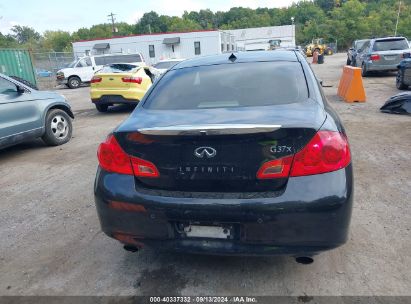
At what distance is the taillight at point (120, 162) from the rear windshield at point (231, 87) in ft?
1.95

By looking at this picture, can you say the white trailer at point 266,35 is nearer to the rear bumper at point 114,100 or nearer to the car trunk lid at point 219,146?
the rear bumper at point 114,100

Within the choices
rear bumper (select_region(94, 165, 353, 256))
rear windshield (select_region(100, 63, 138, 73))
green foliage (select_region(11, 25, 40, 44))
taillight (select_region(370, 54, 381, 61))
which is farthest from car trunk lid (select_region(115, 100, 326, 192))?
green foliage (select_region(11, 25, 40, 44))

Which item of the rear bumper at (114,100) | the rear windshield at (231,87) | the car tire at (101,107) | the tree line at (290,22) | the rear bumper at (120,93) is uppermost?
the tree line at (290,22)

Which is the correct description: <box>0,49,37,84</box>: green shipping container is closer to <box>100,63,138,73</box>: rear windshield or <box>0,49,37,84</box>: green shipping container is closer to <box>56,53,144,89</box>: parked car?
<box>56,53,144,89</box>: parked car

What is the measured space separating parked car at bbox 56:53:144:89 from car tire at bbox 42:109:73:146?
14910mm

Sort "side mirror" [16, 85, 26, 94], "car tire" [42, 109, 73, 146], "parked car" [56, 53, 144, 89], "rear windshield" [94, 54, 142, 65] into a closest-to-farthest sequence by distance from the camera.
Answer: "side mirror" [16, 85, 26, 94]
"car tire" [42, 109, 73, 146]
"rear windshield" [94, 54, 142, 65]
"parked car" [56, 53, 144, 89]

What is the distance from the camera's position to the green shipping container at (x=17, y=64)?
53.3 ft

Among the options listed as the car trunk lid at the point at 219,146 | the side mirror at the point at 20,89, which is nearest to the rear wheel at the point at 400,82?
the car trunk lid at the point at 219,146

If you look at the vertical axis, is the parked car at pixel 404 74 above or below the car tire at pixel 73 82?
above

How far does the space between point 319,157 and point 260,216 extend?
1.72 ft

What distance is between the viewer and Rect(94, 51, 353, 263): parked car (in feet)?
7.17

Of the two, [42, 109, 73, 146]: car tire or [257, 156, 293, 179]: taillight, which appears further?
[42, 109, 73, 146]: car tire

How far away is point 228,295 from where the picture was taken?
249cm

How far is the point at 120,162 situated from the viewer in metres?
2.46
